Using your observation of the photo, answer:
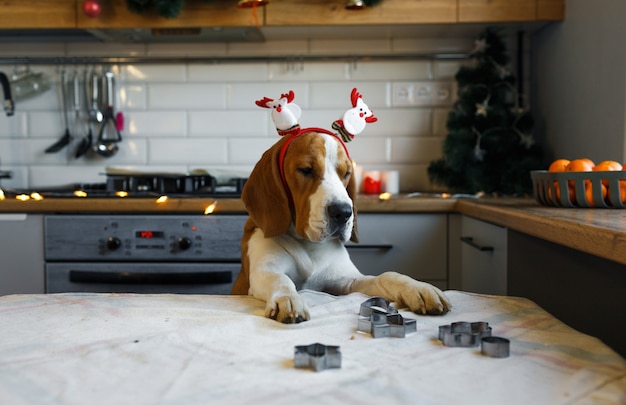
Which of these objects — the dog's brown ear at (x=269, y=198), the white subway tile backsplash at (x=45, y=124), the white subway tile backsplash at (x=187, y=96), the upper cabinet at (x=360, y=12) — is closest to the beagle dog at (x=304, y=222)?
the dog's brown ear at (x=269, y=198)

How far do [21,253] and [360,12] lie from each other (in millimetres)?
1437

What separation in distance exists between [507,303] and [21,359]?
27.1 inches

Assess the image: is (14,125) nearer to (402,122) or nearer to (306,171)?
(402,122)

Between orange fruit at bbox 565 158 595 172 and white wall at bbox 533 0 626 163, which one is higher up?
white wall at bbox 533 0 626 163

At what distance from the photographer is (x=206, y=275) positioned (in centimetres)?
195

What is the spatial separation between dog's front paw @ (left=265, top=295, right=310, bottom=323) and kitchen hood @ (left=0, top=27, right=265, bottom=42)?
1564mm

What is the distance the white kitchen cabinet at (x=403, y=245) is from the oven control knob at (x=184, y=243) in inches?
20.8

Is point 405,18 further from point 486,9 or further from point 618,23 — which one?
point 618,23

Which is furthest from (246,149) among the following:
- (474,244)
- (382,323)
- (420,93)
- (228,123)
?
(382,323)

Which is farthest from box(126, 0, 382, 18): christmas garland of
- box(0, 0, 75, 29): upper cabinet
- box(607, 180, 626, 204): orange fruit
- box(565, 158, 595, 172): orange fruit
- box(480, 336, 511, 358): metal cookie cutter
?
box(480, 336, 511, 358): metal cookie cutter

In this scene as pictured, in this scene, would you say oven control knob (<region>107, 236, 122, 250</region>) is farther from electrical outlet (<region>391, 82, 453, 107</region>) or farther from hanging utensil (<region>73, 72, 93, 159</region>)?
electrical outlet (<region>391, 82, 453, 107</region>)

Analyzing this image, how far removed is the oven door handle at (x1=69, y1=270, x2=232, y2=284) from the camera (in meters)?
1.96

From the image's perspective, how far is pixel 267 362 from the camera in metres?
0.65

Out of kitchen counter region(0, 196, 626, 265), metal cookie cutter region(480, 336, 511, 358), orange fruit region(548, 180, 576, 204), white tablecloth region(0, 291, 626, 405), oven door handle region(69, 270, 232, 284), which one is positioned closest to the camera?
white tablecloth region(0, 291, 626, 405)
